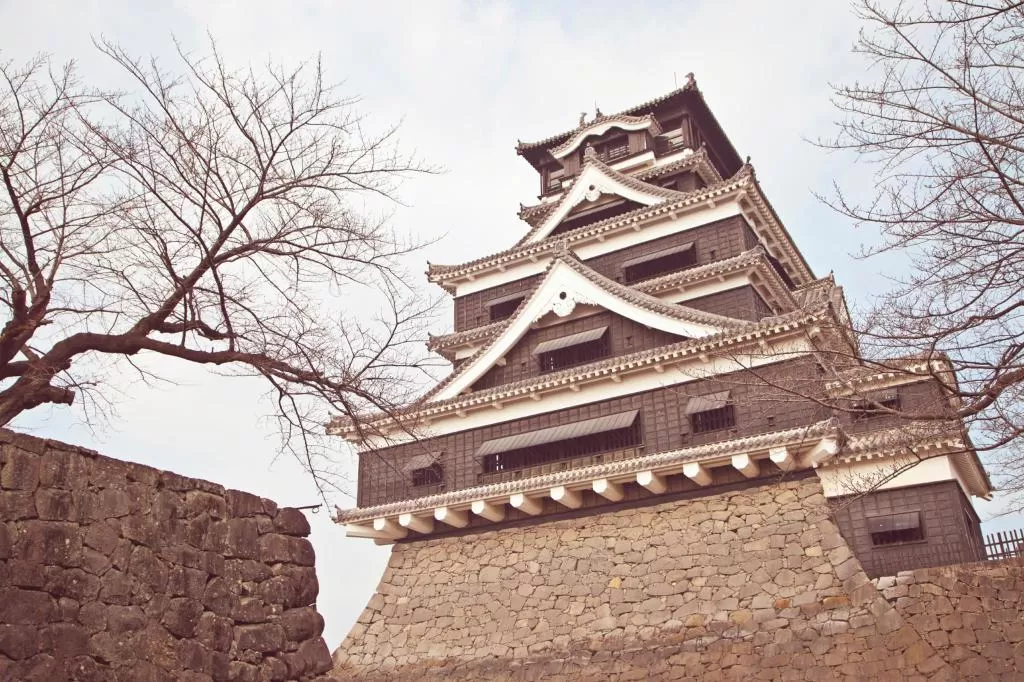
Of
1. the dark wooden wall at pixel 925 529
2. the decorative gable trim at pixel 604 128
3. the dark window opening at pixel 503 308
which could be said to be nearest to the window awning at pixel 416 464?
the dark window opening at pixel 503 308

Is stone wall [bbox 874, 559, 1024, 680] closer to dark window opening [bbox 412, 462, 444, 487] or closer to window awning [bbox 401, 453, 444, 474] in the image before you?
dark window opening [bbox 412, 462, 444, 487]

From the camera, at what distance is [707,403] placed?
15.5 meters

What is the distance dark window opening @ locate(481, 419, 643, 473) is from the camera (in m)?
16.2

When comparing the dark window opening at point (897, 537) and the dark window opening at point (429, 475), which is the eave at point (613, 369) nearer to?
the dark window opening at point (429, 475)

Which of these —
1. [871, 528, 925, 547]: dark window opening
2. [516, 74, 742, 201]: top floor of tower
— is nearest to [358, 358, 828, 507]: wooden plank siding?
[871, 528, 925, 547]: dark window opening

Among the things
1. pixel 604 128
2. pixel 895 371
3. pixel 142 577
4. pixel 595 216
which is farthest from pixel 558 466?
pixel 604 128

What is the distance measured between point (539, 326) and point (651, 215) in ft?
14.9

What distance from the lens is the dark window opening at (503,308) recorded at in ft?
73.5

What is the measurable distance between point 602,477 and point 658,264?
749 centimetres

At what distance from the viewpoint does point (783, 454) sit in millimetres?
14008

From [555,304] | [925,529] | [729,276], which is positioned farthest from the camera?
[729,276]

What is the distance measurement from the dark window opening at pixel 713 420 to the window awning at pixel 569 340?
315 cm

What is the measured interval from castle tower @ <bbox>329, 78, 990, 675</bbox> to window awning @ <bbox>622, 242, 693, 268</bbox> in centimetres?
→ 4

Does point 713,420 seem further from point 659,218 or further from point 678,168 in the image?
point 678,168
